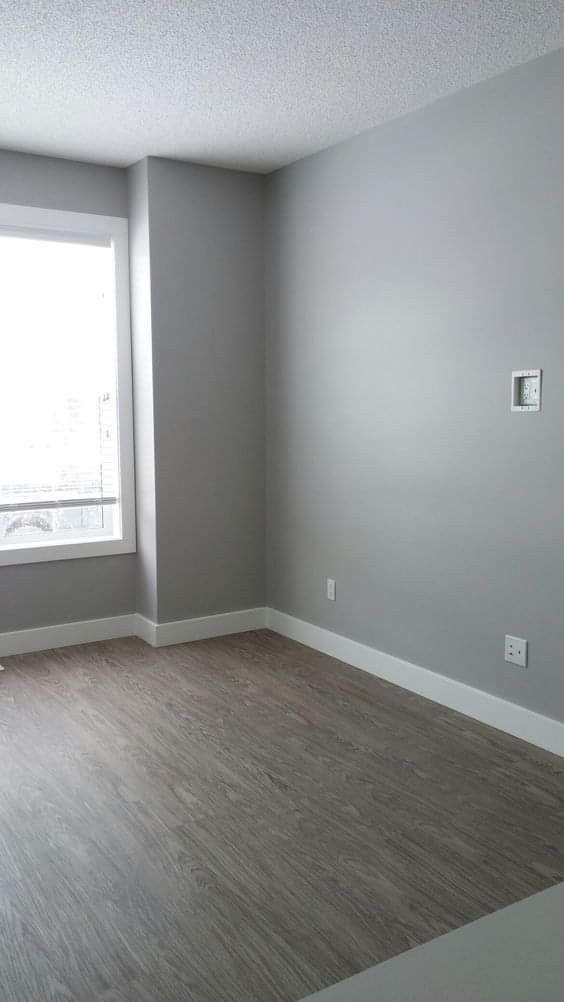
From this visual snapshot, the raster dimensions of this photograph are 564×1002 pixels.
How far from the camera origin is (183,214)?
4.46 meters

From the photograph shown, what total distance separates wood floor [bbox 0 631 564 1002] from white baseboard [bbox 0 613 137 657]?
0.43 m

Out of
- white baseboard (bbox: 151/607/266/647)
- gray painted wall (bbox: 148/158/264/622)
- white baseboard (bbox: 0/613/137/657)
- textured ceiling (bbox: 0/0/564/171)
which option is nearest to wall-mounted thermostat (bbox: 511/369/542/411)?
textured ceiling (bbox: 0/0/564/171)

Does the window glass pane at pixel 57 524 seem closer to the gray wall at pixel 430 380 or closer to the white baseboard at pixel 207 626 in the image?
the white baseboard at pixel 207 626

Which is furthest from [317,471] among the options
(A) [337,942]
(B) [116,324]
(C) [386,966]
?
(C) [386,966]

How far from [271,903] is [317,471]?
8.30 feet

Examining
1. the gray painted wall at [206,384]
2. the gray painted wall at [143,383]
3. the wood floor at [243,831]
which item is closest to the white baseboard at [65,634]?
the gray painted wall at [143,383]

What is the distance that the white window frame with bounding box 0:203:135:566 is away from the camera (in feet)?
14.2

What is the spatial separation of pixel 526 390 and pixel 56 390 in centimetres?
248

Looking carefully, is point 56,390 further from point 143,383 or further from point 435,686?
point 435,686

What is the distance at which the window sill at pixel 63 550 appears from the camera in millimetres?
4395

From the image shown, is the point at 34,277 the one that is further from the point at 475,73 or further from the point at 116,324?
the point at 475,73

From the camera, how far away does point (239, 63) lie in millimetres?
3098

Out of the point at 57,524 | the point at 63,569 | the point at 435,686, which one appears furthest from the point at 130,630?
the point at 435,686

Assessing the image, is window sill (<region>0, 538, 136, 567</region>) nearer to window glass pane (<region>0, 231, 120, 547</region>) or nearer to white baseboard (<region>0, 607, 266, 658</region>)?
window glass pane (<region>0, 231, 120, 547</region>)
